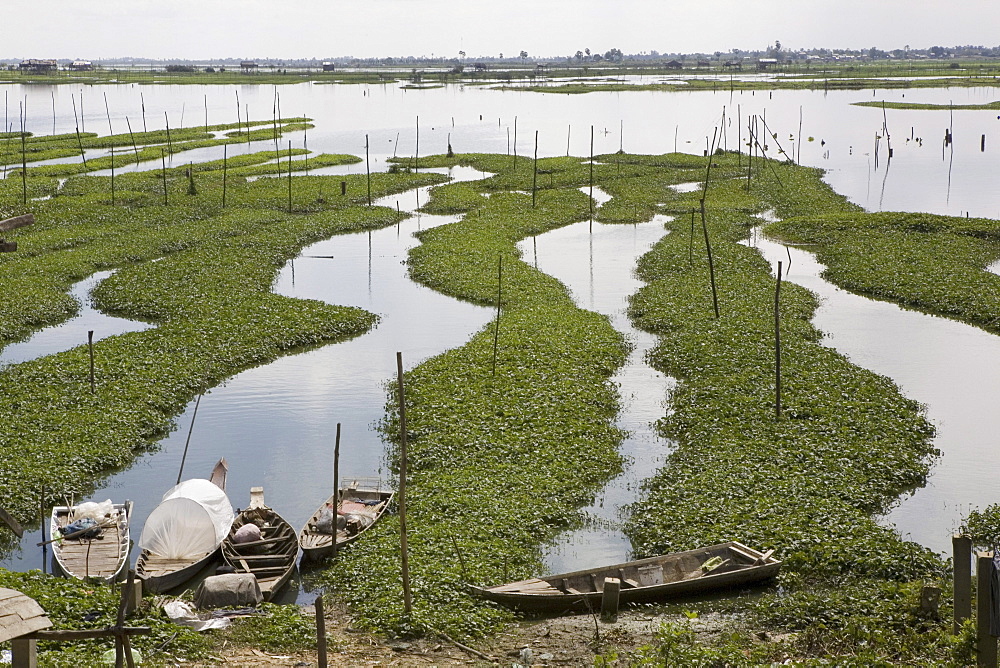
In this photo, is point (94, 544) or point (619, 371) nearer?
point (94, 544)

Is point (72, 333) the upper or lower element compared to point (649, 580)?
upper

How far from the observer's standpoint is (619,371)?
89.8ft

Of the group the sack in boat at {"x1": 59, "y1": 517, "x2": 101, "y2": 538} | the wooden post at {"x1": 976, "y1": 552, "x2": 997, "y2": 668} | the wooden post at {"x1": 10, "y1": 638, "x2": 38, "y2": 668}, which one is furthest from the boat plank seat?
the wooden post at {"x1": 10, "y1": 638, "x2": 38, "y2": 668}

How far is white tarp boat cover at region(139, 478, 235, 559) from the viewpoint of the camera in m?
16.9

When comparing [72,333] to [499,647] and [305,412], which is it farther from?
[499,647]

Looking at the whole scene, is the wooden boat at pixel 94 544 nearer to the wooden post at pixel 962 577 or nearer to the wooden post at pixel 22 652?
the wooden post at pixel 22 652

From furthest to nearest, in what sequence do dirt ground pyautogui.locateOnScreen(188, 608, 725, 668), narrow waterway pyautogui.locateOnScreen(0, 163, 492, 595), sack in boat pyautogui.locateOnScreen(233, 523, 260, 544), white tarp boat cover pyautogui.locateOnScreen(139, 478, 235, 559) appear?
narrow waterway pyautogui.locateOnScreen(0, 163, 492, 595), sack in boat pyautogui.locateOnScreen(233, 523, 260, 544), white tarp boat cover pyautogui.locateOnScreen(139, 478, 235, 559), dirt ground pyautogui.locateOnScreen(188, 608, 725, 668)

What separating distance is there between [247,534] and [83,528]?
294 cm

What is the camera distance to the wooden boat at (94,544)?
16.3 meters

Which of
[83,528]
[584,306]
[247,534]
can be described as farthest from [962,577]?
[584,306]

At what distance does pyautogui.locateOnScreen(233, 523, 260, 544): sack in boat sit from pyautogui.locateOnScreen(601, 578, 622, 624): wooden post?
6.56 metres

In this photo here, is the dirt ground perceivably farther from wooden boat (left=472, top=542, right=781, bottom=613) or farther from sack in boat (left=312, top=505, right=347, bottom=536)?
sack in boat (left=312, top=505, right=347, bottom=536)

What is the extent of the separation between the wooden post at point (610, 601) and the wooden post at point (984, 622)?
5.36m

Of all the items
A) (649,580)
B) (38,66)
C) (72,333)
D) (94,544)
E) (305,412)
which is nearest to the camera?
(649,580)
